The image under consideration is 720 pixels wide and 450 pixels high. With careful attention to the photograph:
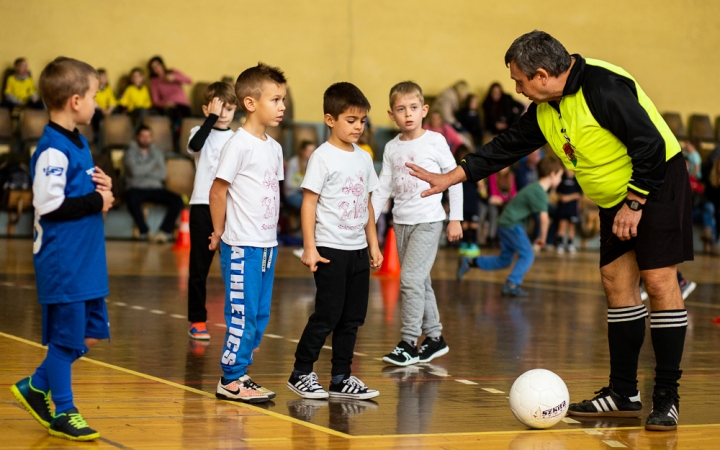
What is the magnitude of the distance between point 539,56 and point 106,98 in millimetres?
12389

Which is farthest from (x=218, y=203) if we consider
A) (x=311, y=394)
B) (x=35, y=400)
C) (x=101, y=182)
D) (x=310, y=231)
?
(x=35, y=400)

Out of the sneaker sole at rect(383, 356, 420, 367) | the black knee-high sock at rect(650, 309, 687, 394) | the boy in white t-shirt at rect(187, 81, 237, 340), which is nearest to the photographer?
the black knee-high sock at rect(650, 309, 687, 394)

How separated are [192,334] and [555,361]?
236cm

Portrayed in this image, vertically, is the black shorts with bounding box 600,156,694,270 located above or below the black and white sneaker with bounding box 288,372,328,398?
above

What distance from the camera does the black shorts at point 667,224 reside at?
4.40 metres

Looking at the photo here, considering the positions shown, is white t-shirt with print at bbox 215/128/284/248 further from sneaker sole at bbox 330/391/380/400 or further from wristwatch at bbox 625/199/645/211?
wristwatch at bbox 625/199/645/211

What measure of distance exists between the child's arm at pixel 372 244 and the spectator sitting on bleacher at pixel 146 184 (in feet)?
33.6

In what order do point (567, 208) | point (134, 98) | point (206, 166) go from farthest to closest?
point (567, 208), point (134, 98), point (206, 166)

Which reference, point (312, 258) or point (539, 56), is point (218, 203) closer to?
Answer: point (312, 258)

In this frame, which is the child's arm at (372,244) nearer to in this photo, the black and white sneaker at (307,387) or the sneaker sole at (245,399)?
the black and white sneaker at (307,387)

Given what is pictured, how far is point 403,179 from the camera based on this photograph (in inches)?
241

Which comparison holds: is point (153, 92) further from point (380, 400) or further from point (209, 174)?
point (380, 400)

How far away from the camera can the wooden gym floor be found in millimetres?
3994

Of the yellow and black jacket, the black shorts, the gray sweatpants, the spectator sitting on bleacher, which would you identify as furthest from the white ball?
the spectator sitting on bleacher
